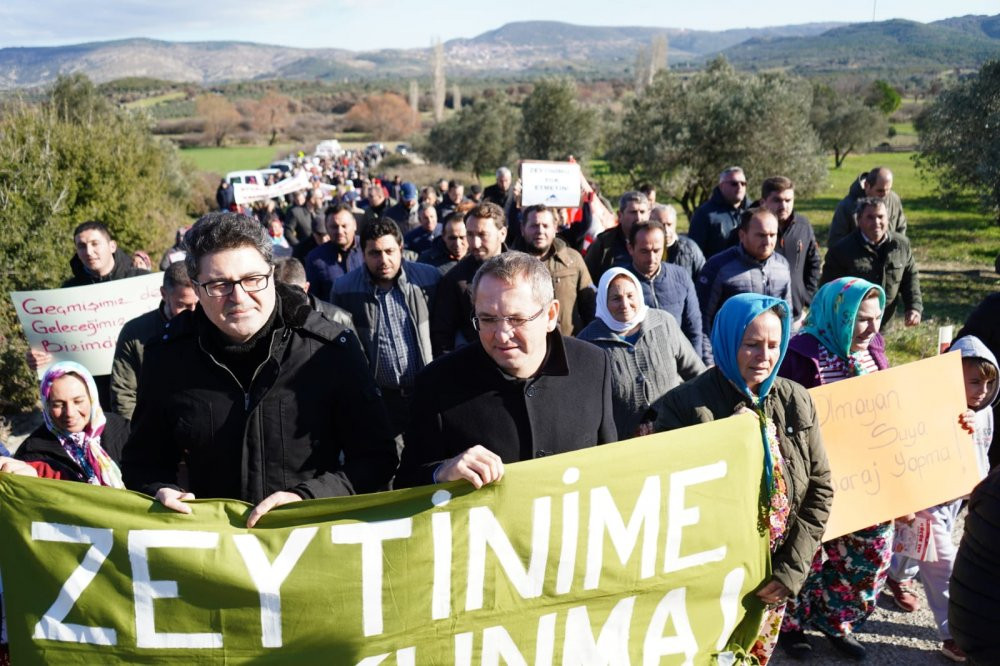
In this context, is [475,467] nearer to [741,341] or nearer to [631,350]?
[741,341]

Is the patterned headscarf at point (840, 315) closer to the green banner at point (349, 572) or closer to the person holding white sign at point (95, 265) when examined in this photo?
the green banner at point (349, 572)

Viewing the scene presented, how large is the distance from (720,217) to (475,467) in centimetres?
588

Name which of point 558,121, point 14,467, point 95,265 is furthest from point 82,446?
point 558,121

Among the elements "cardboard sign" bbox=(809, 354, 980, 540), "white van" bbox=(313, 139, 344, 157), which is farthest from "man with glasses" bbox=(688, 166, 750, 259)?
"white van" bbox=(313, 139, 344, 157)

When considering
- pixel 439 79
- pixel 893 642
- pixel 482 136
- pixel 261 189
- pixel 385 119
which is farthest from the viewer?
pixel 439 79

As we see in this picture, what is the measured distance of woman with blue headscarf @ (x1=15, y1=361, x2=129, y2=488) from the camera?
3.35 metres

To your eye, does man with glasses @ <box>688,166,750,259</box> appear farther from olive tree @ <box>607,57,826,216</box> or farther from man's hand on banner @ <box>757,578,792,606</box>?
olive tree @ <box>607,57,826,216</box>

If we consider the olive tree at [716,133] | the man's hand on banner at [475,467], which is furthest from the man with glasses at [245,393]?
the olive tree at [716,133]

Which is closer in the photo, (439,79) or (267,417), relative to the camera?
(267,417)

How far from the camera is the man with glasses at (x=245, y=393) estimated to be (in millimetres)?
2473

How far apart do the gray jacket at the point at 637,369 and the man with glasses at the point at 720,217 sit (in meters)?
3.45

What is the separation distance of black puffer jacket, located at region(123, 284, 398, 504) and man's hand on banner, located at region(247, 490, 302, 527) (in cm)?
4

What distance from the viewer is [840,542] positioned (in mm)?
3893

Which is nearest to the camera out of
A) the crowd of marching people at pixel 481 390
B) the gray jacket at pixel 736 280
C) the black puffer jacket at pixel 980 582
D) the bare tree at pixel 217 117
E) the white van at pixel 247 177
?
the black puffer jacket at pixel 980 582
